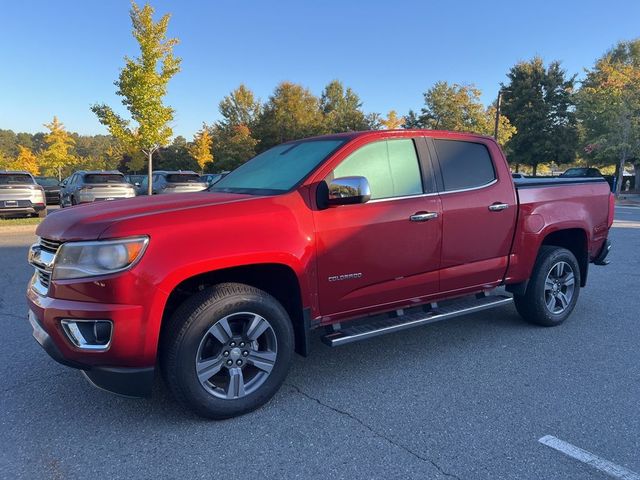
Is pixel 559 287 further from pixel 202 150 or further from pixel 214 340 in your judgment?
pixel 202 150

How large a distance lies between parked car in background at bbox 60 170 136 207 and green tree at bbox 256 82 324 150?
35890 millimetres

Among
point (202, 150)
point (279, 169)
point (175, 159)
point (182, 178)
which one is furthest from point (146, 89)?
point (175, 159)

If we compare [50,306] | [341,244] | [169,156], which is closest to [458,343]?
[341,244]

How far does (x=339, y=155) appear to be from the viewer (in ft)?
11.7

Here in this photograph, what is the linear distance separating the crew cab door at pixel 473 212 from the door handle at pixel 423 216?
131 millimetres

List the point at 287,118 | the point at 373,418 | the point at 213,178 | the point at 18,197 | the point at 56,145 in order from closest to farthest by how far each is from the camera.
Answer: the point at 373,418 → the point at 18,197 → the point at 213,178 → the point at 56,145 → the point at 287,118

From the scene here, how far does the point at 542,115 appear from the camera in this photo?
143 feet

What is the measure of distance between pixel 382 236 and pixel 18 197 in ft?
45.9

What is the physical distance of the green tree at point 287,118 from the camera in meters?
50.9

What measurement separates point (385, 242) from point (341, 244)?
402 mm

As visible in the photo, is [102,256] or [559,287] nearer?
[102,256]

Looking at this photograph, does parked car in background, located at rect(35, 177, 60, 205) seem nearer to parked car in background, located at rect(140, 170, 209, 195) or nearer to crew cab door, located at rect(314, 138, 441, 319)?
parked car in background, located at rect(140, 170, 209, 195)

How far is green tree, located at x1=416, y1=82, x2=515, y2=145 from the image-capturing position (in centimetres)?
3947

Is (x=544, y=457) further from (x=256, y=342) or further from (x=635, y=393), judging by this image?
(x=256, y=342)
